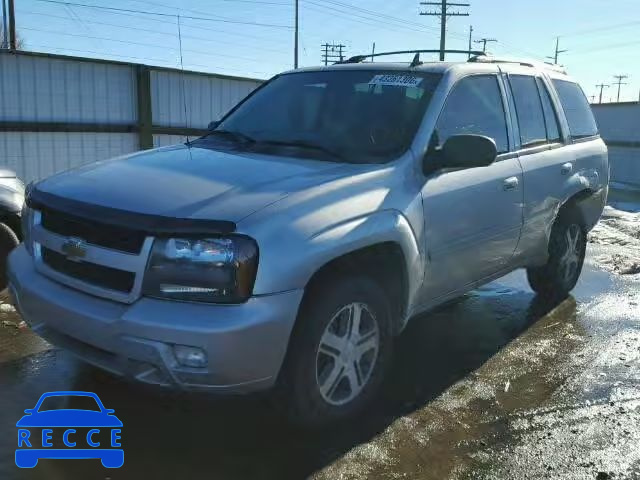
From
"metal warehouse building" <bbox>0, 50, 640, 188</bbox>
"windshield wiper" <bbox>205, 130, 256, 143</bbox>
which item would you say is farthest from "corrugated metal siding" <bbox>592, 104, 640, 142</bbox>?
"windshield wiper" <bbox>205, 130, 256, 143</bbox>

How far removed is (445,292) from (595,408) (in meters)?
1.09

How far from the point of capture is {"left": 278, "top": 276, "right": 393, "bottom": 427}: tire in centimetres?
310

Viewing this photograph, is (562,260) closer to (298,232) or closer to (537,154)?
(537,154)

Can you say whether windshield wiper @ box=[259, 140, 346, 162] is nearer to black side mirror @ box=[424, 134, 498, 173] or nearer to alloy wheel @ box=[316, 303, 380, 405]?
black side mirror @ box=[424, 134, 498, 173]

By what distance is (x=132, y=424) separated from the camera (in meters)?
3.42

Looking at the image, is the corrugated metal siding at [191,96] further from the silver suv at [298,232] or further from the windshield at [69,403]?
the windshield at [69,403]

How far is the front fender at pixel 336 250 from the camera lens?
287 cm

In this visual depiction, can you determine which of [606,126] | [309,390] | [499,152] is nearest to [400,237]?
[309,390]

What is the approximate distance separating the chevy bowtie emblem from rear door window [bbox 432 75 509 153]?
211 centimetres

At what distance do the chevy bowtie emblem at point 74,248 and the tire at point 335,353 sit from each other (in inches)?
41.4

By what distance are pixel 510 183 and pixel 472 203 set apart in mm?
540

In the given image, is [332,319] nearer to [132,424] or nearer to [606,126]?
[132,424]

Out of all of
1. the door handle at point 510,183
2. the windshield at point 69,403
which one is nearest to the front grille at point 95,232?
the windshield at point 69,403

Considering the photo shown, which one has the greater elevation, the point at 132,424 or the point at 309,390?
the point at 309,390
